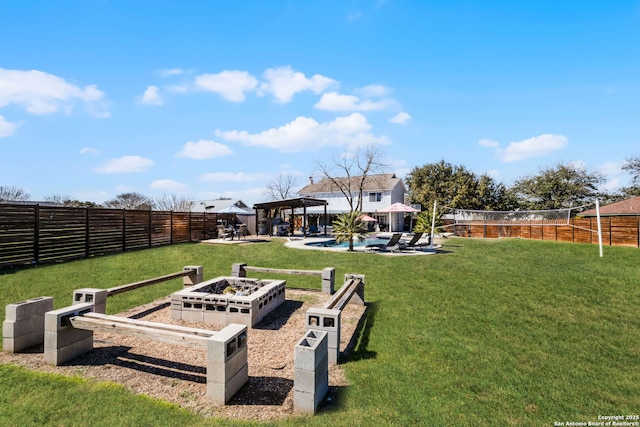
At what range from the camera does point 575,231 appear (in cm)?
1909

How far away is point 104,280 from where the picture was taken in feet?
29.2

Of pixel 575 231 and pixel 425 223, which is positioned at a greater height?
pixel 425 223

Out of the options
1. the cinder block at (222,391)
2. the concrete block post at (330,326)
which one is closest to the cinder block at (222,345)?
the cinder block at (222,391)

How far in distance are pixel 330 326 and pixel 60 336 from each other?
11.4ft

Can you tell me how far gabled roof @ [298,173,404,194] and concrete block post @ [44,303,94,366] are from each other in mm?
34248

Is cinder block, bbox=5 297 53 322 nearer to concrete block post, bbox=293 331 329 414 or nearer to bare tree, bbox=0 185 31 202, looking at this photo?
concrete block post, bbox=293 331 329 414

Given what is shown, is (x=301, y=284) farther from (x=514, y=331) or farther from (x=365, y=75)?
(x=365, y=75)

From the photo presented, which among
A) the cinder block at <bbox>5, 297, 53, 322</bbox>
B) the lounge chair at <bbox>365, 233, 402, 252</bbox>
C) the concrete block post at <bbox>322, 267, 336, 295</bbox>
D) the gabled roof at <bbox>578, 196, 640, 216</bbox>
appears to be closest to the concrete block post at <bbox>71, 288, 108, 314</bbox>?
the cinder block at <bbox>5, 297, 53, 322</bbox>

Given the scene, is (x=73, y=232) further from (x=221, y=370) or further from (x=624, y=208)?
(x=624, y=208)

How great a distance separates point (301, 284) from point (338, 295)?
3741 mm

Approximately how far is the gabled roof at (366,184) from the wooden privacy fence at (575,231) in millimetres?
12168

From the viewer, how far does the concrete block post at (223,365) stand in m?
3.01

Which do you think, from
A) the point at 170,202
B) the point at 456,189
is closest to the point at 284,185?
the point at 170,202

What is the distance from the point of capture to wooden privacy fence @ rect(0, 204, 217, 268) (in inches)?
417
